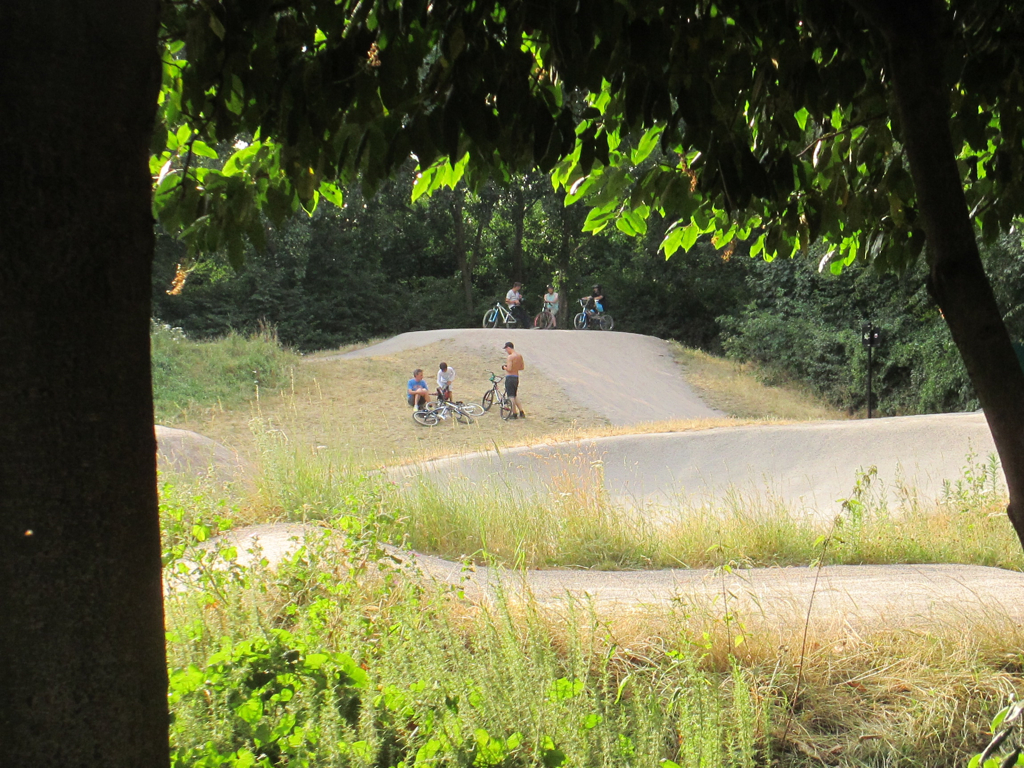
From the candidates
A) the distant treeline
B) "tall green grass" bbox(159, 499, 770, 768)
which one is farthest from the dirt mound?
the distant treeline

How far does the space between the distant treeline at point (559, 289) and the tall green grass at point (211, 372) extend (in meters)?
1.96

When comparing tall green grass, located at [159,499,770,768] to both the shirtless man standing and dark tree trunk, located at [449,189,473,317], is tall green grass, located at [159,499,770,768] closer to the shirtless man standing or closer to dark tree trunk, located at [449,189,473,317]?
the shirtless man standing

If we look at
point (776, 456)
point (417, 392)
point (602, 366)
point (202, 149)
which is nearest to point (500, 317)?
point (602, 366)

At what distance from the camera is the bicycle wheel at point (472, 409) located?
51.1 ft

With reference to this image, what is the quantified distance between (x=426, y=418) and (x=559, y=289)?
19.8 metres

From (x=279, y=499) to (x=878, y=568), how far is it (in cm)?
435

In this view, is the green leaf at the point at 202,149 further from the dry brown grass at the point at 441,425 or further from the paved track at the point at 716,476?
the dry brown grass at the point at 441,425

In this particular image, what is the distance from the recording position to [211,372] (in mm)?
17297

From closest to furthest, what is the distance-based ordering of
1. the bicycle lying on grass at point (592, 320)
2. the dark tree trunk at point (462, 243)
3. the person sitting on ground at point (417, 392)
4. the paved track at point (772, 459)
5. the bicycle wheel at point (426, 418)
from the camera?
the paved track at point (772, 459) → the person sitting on ground at point (417, 392) → the bicycle wheel at point (426, 418) → the bicycle lying on grass at point (592, 320) → the dark tree trunk at point (462, 243)

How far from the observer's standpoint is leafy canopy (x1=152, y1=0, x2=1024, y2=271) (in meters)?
1.84

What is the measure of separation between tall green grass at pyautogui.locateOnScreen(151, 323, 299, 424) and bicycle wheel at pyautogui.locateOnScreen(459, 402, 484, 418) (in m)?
3.27

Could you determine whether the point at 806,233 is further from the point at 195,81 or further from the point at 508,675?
the point at 195,81

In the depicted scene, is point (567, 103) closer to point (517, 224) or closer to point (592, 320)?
point (592, 320)

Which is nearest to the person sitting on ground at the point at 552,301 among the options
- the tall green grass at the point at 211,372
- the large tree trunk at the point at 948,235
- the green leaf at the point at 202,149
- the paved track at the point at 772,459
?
the tall green grass at the point at 211,372
